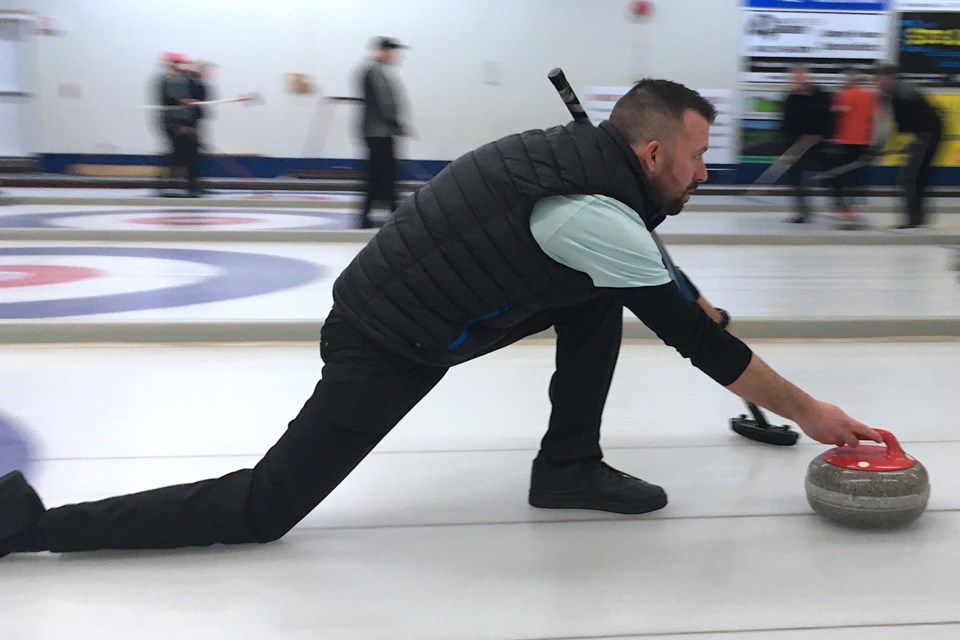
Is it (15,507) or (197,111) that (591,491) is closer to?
(15,507)

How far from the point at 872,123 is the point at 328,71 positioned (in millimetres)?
7663

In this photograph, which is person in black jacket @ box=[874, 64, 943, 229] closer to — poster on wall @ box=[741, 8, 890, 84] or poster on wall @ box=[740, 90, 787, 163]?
poster on wall @ box=[740, 90, 787, 163]

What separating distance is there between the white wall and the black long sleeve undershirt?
38.2 feet

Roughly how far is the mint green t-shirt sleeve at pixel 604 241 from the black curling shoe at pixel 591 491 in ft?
2.06

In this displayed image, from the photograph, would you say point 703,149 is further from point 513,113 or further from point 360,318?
point 513,113

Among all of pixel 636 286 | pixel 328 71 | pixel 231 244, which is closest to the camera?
pixel 636 286

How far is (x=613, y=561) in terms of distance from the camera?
1909mm

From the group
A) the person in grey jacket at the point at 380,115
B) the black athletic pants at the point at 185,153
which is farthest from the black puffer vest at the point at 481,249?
the black athletic pants at the point at 185,153

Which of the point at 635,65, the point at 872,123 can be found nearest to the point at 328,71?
the point at 635,65

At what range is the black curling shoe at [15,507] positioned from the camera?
5.85ft

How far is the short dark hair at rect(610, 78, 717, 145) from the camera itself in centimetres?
177

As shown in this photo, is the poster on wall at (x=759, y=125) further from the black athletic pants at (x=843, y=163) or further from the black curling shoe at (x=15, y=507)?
the black curling shoe at (x=15, y=507)

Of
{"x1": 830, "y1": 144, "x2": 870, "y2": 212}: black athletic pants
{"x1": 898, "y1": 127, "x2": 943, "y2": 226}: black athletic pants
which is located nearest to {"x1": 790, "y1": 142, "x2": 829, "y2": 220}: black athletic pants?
{"x1": 830, "y1": 144, "x2": 870, "y2": 212}: black athletic pants

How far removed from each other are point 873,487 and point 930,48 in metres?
12.8
